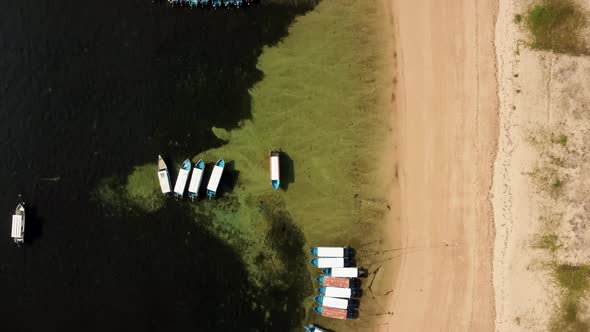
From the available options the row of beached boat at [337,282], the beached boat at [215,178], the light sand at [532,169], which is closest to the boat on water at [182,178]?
the beached boat at [215,178]

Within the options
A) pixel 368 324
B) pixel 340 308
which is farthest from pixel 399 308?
pixel 340 308

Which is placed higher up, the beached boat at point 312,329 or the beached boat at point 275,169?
the beached boat at point 275,169

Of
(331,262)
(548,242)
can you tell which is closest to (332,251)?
(331,262)

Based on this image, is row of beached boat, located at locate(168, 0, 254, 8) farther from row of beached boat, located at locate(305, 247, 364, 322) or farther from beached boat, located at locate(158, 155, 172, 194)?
row of beached boat, located at locate(305, 247, 364, 322)

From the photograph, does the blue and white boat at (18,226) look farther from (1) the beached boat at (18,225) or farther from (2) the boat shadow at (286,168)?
(2) the boat shadow at (286,168)

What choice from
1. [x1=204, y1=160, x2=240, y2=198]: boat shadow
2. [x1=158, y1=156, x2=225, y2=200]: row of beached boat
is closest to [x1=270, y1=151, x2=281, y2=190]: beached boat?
[x1=204, y1=160, x2=240, y2=198]: boat shadow
